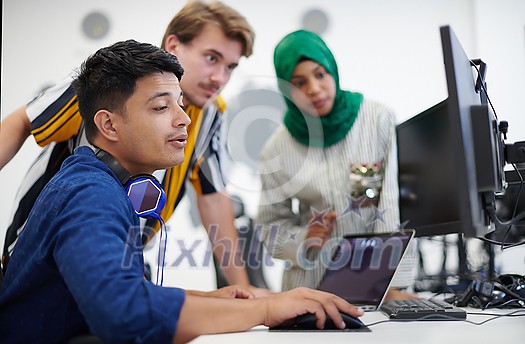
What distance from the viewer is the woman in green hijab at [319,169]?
1.68 m

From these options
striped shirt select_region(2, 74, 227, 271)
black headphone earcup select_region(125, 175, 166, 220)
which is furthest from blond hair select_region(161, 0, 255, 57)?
black headphone earcup select_region(125, 175, 166, 220)

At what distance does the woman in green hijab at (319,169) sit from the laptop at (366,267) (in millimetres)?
→ 119

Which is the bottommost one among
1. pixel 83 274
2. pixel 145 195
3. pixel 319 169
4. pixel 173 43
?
pixel 83 274

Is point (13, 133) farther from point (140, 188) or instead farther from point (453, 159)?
point (453, 159)

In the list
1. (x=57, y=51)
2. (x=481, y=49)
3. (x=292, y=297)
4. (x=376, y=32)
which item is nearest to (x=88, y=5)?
(x=57, y=51)

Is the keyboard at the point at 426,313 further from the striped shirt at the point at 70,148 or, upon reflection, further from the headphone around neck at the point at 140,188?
the striped shirt at the point at 70,148

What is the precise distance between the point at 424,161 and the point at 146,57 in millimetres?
704

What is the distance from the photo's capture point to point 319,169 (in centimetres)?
182

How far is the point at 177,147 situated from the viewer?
1.05 m

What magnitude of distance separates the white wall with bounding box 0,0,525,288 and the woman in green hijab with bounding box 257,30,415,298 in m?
1.49

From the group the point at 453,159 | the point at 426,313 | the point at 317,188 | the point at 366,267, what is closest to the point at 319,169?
the point at 317,188

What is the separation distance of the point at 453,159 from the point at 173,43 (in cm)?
93

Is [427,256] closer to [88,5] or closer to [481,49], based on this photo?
[481,49]

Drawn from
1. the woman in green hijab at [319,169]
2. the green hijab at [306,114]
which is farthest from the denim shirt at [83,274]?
the green hijab at [306,114]
